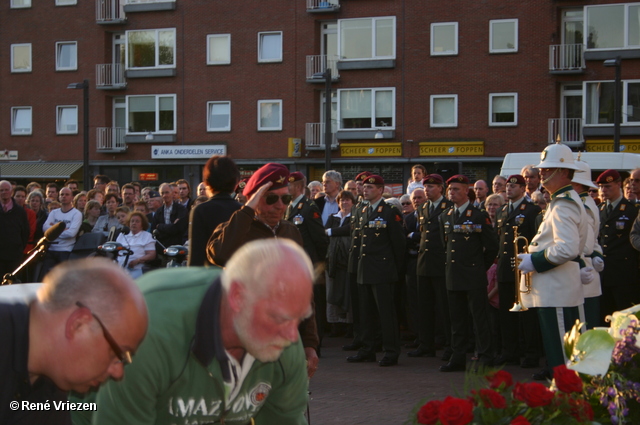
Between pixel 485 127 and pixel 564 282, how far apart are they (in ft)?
90.1

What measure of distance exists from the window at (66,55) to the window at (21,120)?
2716 millimetres

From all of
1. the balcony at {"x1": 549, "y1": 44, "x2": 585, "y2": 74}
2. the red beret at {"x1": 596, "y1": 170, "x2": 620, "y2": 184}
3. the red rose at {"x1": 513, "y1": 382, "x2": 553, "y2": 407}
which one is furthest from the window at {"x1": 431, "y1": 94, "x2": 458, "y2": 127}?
the red rose at {"x1": 513, "y1": 382, "x2": 553, "y2": 407}

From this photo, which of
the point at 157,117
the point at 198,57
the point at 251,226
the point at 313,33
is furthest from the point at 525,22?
the point at 251,226

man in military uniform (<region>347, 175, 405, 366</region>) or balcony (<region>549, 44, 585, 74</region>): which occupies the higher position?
balcony (<region>549, 44, 585, 74</region>)

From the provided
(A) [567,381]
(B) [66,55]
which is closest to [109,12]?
(B) [66,55]

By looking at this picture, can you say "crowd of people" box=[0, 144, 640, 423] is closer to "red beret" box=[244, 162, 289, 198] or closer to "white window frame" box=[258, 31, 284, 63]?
"red beret" box=[244, 162, 289, 198]

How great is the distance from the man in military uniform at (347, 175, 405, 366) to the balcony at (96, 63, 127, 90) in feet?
100

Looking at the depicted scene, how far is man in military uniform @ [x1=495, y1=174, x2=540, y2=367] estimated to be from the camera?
10.2 m

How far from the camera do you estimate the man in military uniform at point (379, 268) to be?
10.5 meters

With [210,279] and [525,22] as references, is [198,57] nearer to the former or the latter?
[525,22]

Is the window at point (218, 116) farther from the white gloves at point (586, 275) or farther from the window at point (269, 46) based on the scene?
the white gloves at point (586, 275)

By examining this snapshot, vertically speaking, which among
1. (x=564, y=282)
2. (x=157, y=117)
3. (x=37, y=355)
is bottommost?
(x=564, y=282)

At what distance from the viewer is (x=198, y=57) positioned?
37.8 m

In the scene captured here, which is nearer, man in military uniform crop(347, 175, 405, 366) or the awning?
man in military uniform crop(347, 175, 405, 366)
